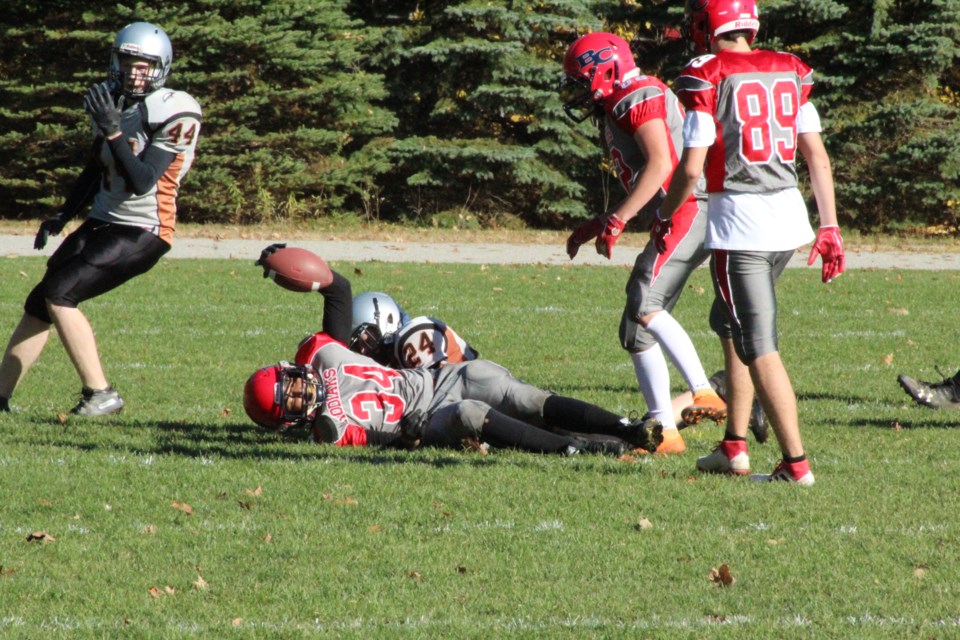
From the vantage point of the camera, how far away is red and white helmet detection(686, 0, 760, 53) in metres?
5.65

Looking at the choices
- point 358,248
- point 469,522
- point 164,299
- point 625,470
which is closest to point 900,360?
point 625,470

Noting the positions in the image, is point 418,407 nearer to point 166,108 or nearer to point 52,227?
point 166,108

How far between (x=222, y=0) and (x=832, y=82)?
1067 centimetres

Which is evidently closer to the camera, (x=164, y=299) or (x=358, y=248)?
(x=164, y=299)

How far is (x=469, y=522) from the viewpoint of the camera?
209 inches

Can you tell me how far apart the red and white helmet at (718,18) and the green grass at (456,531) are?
195cm

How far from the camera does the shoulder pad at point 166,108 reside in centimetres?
765

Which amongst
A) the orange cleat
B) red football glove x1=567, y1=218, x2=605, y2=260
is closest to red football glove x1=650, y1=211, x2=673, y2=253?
red football glove x1=567, y1=218, x2=605, y2=260

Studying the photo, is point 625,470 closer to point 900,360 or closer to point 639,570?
point 639,570

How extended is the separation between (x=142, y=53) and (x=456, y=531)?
378cm

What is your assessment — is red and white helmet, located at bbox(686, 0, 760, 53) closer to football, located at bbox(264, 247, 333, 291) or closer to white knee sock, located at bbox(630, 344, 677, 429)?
white knee sock, located at bbox(630, 344, 677, 429)

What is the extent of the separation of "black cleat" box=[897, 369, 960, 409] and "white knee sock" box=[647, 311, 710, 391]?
1.67 meters

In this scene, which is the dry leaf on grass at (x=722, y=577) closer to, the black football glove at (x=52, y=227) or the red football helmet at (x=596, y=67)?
the red football helmet at (x=596, y=67)

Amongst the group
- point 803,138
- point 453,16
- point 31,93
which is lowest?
point 31,93
